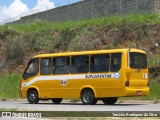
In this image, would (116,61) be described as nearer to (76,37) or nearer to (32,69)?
(32,69)

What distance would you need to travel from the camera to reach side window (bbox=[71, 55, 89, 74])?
86.0 ft

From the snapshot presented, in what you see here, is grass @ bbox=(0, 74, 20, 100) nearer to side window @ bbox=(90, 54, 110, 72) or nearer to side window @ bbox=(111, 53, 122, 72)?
side window @ bbox=(90, 54, 110, 72)

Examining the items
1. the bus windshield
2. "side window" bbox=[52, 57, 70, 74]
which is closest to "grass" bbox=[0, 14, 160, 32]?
the bus windshield

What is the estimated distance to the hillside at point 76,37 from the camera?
3850 cm

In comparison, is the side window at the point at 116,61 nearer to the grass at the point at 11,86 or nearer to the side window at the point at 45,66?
the side window at the point at 45,66

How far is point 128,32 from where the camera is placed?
39.4 m

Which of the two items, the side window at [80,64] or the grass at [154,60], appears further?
the grass at [154,60]

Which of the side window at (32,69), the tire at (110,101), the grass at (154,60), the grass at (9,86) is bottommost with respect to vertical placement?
the tire at (110,101)

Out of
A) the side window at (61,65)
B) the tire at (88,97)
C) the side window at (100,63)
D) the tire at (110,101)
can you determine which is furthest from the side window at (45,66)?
the tire at (110,101)

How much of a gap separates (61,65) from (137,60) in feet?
14.8

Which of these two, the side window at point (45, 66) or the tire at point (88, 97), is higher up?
the side window at point (45, 66)

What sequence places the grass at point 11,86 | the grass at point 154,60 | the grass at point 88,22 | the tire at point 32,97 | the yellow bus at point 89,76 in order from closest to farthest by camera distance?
the yellow bus at point 89,76 → the tire at point 32,97 → the grass at point 11,86 → the grass at point 154,60 → the grass at point 88,22

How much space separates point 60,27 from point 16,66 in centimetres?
550

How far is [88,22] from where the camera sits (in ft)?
A: 143
